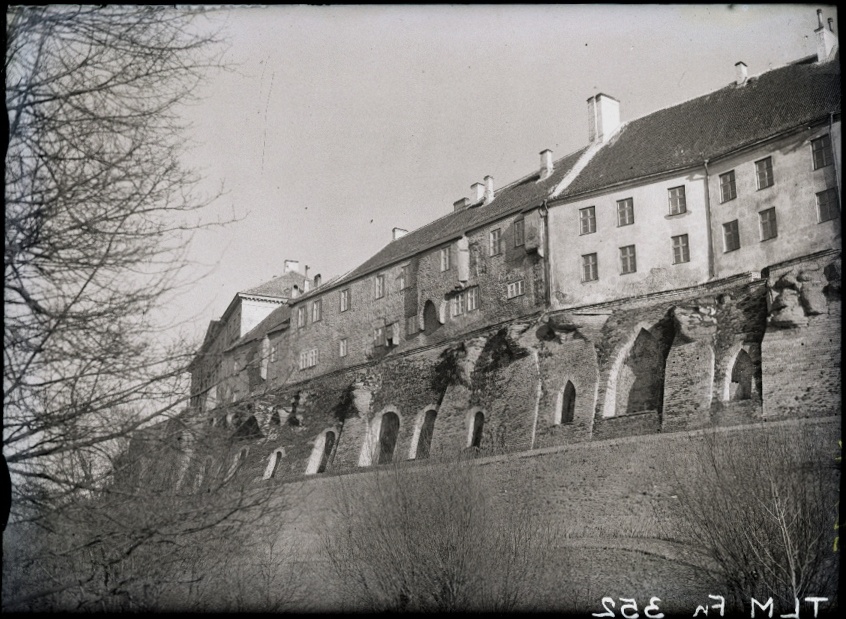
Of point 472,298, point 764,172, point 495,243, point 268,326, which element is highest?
point 495,243

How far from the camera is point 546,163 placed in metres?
18.6

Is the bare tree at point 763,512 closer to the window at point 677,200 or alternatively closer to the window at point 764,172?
the window at point 764,172

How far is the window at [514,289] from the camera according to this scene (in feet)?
79.5

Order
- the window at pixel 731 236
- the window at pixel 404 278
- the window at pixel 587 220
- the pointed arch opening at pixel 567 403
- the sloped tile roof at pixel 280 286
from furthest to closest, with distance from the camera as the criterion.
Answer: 1. the window at pixel 404 278
2. the window at pixel 587 220
3. the pointed arch opening at pixel 567 403
4. the window at pixel 731 236
5. the sloped tile roof at pixel 280 286

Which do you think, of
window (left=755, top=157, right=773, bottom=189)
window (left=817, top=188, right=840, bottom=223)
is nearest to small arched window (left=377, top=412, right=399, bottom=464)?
window (left=755, top=157, right=773, bottom=189)

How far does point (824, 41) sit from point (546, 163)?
23.6 feet

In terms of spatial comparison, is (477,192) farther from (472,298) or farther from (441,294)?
(441,294)

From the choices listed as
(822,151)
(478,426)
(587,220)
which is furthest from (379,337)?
(822,151)

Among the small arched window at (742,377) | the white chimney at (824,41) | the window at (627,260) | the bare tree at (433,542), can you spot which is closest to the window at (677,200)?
the window at (627,260)

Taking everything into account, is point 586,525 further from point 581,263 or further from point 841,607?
point 841,607

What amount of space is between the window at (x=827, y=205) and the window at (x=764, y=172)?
2.63 m

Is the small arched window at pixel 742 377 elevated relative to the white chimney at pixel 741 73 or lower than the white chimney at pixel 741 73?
lower

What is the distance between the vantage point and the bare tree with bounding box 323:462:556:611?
14367mm

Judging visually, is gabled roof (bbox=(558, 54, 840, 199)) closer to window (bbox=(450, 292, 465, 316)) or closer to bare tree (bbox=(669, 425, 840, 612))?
window (bbox=(450, 292, 465, 316))
